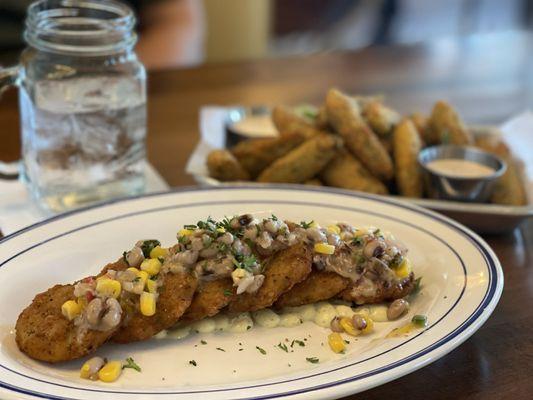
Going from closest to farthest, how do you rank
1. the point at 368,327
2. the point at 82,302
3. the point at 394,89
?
the point at 82,302
the point at 368,327
the point at 394,89

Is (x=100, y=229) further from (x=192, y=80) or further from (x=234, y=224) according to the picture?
(x=192, y=80)

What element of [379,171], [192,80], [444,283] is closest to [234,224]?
[444,283]

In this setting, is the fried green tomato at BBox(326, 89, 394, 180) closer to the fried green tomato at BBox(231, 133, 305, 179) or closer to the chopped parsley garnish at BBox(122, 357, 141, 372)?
the fried green tomato at BBox(231, 133, 305, 179)

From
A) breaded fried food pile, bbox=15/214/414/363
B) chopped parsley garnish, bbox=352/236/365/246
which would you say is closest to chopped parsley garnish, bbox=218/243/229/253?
A: breaded fried food pile, bbox=15/214/414/363

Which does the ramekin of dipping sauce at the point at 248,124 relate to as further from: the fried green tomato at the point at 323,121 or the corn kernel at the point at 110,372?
the corn kernel at the point at 110,372

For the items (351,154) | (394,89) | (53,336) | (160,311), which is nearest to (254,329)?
(160,311)

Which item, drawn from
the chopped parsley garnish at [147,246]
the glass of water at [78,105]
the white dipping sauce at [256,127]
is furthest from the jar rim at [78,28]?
the chopped parsley garnish at [147,246]

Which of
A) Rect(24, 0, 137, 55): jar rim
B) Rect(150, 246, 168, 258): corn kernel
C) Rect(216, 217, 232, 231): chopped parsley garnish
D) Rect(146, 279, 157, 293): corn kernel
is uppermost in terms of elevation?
Rect(24, 0, 137, 55): jar rim

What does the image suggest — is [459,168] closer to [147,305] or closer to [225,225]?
[225,225]
